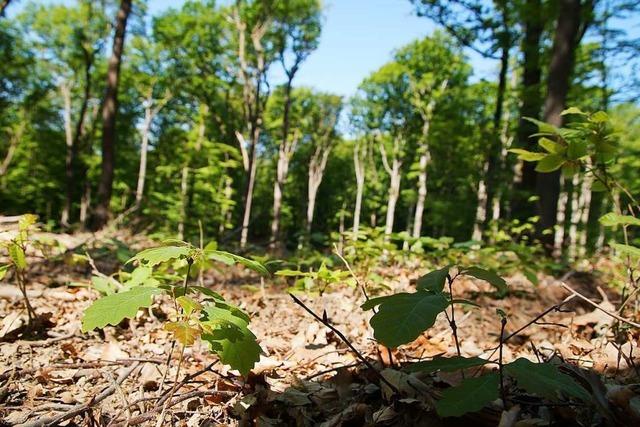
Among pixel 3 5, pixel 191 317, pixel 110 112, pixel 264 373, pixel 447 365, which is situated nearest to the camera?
pixel 447 365

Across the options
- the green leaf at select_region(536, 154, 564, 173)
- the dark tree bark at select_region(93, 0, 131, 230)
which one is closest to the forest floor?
the green leaf at select_region(536, 154, 564, 173)

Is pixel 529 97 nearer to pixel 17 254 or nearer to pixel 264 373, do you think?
pixel 264 373

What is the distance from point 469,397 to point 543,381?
156 mm

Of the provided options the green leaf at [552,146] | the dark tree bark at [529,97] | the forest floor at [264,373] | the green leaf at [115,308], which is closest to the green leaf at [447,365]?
the forest floor at [264,373]

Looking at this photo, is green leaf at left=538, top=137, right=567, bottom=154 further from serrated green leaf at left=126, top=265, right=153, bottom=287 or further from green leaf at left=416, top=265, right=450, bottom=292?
serrated green leaf at left=126, top=265, right=153, bottom=287

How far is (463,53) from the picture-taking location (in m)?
24.0

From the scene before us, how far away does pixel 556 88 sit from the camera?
5266 millimetres

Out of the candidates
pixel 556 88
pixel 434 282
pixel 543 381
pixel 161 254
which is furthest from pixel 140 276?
pixel 556 88

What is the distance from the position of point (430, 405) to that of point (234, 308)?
620mm

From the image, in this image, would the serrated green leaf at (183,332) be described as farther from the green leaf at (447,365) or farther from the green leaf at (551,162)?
the green leaf at (551,162)

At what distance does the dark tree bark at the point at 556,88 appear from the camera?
205 inches

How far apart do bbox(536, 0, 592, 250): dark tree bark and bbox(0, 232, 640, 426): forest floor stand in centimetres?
318

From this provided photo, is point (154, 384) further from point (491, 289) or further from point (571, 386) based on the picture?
point (491, 289)

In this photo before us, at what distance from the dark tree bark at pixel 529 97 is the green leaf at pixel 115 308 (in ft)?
22.4
